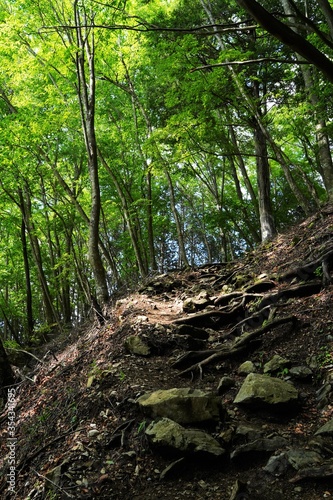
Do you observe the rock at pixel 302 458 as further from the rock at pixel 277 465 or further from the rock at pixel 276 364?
the rock at pixel 276 364

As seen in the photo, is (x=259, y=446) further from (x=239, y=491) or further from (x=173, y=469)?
(x=173, y=469)

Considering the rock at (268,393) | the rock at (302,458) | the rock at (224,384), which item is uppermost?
the rock at (224,384)

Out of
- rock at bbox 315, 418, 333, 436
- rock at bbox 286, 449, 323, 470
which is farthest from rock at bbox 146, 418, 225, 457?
rock at bbox 315, 418, 333, 436

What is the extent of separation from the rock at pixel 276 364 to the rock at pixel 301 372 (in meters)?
0.14

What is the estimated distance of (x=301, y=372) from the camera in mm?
4426

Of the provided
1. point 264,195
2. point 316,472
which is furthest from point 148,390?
point 264,195

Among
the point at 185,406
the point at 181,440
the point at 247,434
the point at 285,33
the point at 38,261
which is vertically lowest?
the point at 247,434

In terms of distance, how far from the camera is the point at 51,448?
4121 millimetres

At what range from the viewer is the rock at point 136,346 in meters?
5.65

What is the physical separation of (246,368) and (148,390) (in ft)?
4.82

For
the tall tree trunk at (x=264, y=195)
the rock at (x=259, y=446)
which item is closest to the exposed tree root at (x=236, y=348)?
the rock at (x=259, y=446)

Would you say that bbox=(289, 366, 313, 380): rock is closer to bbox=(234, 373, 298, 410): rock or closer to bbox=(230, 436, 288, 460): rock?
bbox=(234, 373, 298, 410): rock

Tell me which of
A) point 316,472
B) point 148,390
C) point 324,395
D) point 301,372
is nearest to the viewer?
point 316,472

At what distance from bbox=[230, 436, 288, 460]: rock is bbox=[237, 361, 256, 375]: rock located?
1.52 m
